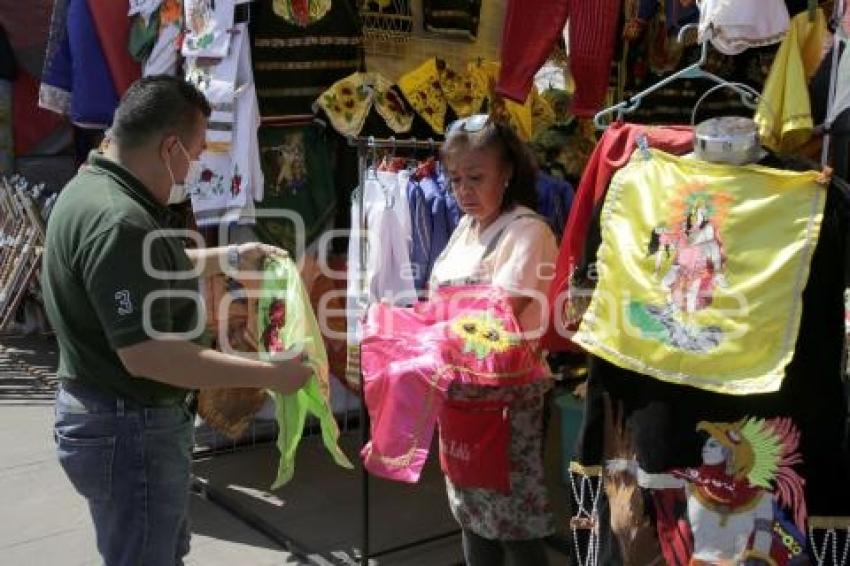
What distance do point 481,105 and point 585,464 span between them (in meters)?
2.69

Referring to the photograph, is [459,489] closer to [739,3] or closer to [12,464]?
[739,3]

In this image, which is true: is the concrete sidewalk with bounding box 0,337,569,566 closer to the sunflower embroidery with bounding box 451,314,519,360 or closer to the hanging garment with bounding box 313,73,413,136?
the sunflower embroidery with bounding box 451,314,519,360

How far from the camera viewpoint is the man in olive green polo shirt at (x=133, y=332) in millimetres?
2012

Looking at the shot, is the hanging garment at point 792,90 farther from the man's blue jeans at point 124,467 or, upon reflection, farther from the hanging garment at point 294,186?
the hanging garment at point 294,186

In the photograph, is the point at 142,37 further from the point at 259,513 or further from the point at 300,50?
the point at 259,513

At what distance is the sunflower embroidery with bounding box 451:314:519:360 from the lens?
99.3 inches

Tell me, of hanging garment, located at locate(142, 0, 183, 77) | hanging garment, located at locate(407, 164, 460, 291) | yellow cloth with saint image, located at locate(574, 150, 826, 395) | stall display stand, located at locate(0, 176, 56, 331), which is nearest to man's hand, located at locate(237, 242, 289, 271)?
hanging garment, located at locate(407, 164, 460, 291)

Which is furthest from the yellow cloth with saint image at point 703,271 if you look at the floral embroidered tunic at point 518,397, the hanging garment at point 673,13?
the hanging garment at point 673,13

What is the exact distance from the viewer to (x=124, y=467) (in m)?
2.21

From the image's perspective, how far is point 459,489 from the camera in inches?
106

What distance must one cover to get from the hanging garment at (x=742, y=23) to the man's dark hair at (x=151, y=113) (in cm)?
162

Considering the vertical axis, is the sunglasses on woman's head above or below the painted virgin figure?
above

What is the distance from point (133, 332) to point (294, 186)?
8.42 feet

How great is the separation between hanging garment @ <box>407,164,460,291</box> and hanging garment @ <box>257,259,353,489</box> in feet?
2.88
